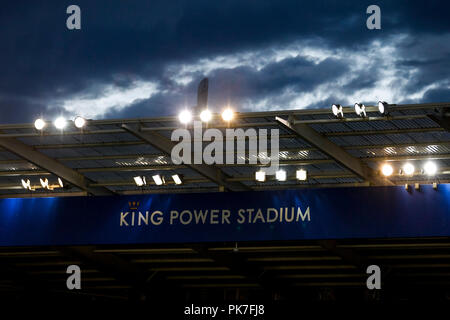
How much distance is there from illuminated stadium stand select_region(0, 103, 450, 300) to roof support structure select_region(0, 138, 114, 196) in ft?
0.11

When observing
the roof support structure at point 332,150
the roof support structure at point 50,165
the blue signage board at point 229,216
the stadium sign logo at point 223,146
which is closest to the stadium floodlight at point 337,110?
the roof support structure at point 332,150

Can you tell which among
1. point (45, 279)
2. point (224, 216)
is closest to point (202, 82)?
point (224, 216)

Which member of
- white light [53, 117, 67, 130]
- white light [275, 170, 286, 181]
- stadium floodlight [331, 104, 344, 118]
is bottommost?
white light [275, 170, 286, 181]

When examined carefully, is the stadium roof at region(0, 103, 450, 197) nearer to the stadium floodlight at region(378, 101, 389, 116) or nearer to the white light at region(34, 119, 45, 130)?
the white light at region(34, 119, 45, 130)

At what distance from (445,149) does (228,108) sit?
6054 millimetres

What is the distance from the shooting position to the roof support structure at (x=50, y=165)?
73.0 ft

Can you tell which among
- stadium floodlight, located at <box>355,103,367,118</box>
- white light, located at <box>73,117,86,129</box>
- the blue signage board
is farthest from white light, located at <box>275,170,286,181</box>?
white light, located at <box>73,117,86,129</box>

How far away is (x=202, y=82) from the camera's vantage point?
1958 centimetres

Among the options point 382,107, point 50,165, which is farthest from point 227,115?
point 50,165

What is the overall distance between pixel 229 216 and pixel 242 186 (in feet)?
7.60

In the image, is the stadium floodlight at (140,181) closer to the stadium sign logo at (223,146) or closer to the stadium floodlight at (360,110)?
the stadium sign logo at (223,146)

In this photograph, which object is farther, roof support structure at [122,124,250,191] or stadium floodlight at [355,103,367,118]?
roof support structure at [122,124,250,191]

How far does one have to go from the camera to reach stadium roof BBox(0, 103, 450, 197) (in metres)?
19.9
